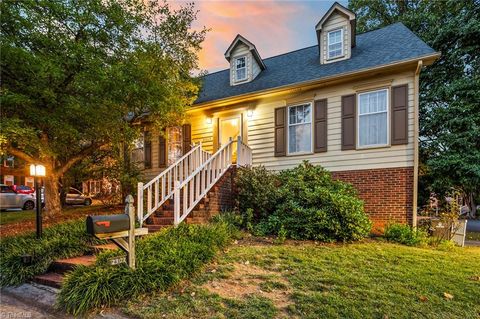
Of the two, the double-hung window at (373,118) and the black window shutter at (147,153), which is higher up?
the double-hung window at (373,118)

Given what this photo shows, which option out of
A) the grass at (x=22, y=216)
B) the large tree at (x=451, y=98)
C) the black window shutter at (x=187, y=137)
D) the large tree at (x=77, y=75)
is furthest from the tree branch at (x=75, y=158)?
the large tree at (x=451, y=98)

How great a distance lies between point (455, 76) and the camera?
11703 mm


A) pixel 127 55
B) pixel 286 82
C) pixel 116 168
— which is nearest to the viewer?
pixel 127 55

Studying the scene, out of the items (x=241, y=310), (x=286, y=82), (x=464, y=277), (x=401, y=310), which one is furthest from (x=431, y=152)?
(x=241, y=310)

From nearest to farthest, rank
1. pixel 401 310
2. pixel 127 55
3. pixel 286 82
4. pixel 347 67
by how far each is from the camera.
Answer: pixel 401 310 → pixel 127 55 → pixel 347 67 → pixel 286 82

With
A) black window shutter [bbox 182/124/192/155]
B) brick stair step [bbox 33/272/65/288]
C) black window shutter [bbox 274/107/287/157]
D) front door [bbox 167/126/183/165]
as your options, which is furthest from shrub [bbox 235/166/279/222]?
front door [bbox 167/126/183/165]

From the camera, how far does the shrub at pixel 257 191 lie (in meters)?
7.36

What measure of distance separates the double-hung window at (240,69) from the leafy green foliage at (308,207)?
4899 mm

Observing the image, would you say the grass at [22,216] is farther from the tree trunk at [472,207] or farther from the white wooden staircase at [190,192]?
the tree trunk at [472,207]

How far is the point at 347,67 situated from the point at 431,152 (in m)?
5.79

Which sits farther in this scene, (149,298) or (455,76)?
(455,76)

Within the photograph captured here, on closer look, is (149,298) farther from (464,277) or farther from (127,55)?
(127,55)

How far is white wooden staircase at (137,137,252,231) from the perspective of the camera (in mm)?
6309

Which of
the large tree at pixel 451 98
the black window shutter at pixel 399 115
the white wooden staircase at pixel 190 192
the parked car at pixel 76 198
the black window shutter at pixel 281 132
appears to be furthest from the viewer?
the parked car at pixel 76 198
